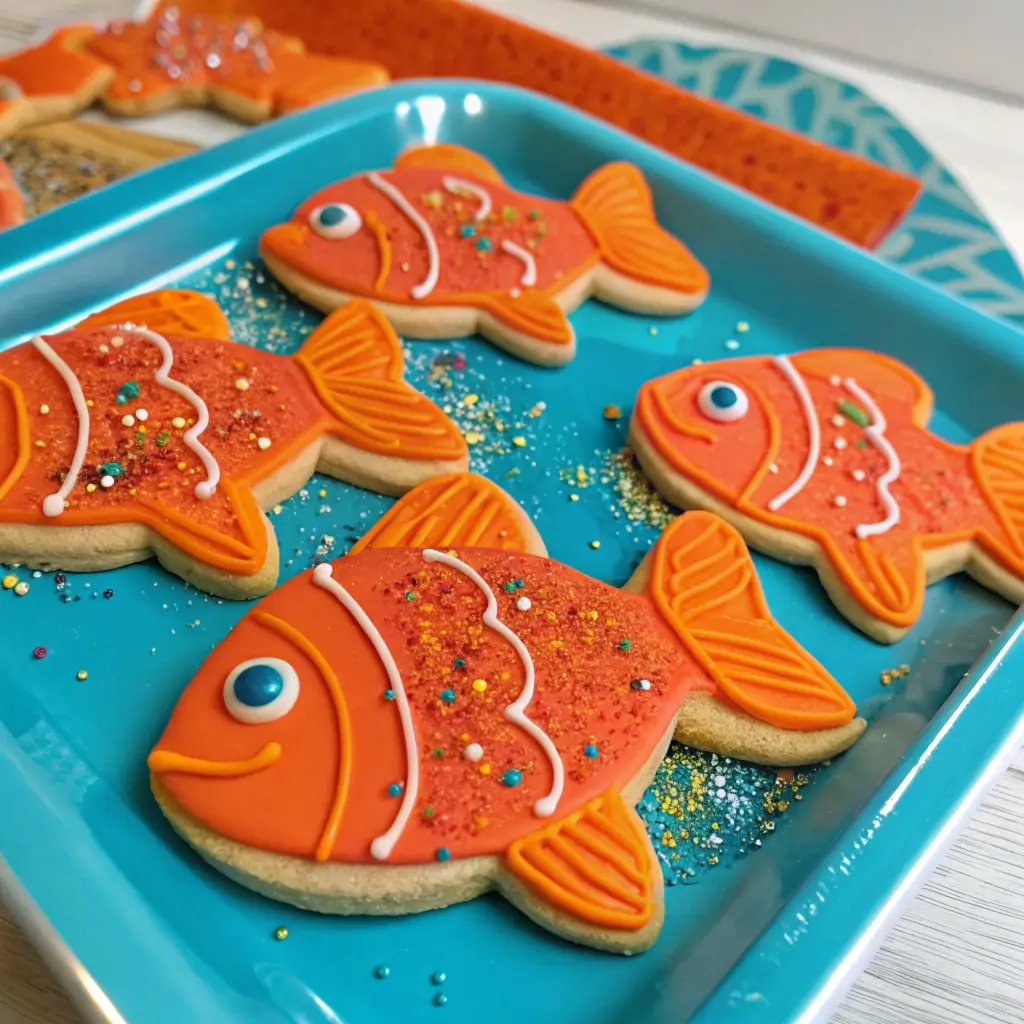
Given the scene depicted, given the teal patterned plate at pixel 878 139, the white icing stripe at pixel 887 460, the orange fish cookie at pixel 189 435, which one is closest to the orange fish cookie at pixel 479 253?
the orange fish cookie at pixel 189 435

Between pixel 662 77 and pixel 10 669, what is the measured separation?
5.92 feet

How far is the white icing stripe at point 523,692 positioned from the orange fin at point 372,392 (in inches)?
7.7

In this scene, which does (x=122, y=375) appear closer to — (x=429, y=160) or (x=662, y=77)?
(x=429, y=160)

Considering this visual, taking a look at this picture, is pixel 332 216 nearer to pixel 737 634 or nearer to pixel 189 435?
pixel 189 435

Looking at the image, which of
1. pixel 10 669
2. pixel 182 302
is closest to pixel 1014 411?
pixel 182 302

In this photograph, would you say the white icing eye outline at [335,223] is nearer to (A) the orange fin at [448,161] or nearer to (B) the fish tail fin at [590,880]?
(A) the orange fin at [448,161]

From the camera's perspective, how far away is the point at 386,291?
4.67ft

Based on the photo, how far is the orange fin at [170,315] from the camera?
1.31 meters

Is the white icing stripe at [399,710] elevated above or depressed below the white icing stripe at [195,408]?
below

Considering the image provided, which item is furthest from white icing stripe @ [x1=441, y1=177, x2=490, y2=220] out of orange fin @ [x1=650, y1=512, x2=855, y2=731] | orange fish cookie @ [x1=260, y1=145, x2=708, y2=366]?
orange fin @ [x1=650, y1=512, x2=855, y2=731]

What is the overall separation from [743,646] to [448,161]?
3.28 feet

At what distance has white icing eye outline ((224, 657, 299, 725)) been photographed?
96 centimetres

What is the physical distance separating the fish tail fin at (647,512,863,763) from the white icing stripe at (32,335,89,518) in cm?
70

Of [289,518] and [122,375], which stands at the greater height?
[122,375]
